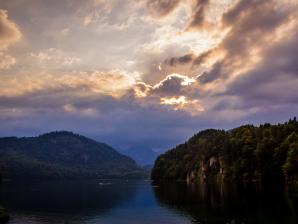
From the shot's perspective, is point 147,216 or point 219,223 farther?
point 147,216

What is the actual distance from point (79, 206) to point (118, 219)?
1828 inches

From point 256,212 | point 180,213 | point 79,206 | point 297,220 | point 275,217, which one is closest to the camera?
point 297,220

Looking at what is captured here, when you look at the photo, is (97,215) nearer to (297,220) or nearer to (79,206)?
(79,206)

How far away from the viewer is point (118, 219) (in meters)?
131

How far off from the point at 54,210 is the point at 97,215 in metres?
23.5

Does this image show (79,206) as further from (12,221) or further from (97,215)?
(12,221)

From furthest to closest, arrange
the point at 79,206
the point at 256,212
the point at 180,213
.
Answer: the point at 79,206
the point at 180,213
the point at 256,212

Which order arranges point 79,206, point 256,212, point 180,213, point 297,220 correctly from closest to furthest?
point 297,220 < point 256,212 < point 180,213 < point 79,206

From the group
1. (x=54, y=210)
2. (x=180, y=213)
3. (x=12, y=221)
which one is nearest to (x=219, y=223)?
(x=180, y=213)

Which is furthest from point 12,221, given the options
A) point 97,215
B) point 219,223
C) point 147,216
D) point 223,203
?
point 223,203

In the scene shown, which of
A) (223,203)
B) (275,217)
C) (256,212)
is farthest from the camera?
(223,203)

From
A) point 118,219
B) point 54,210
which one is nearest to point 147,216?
point 118,219

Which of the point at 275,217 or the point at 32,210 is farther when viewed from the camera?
the point at 32,210

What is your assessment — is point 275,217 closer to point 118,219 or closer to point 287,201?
point 287,201
